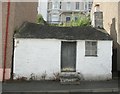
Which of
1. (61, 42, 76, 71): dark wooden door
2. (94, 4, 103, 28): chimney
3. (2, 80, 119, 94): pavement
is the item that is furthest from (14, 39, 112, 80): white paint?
(94, 4, 103, 28): chimney

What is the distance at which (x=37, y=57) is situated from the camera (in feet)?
59.2

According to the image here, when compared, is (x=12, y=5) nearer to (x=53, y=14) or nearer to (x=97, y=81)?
(x=97, y=81)

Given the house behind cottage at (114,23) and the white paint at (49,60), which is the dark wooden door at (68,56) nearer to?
the white paint at (49,60)

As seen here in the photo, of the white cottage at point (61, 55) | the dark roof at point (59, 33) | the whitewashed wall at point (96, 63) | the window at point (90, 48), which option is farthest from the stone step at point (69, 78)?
the dark roof at point (59, 33)

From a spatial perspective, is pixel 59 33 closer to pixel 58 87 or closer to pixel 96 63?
pixel 96 63

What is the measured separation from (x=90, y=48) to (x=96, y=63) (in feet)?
3.28

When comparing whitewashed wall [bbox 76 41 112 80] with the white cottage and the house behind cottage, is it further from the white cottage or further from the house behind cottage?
the house behind cottage

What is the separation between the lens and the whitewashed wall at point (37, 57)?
58.7ft

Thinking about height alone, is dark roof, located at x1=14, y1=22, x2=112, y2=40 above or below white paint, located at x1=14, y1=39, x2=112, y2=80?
above

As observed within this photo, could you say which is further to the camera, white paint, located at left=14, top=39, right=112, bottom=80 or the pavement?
white paint, located at left=14, top=39, right=112, bottom=80

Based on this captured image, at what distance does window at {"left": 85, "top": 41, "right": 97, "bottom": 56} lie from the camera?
18547 millimetres

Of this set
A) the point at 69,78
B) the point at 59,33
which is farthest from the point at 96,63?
the point at 59,33

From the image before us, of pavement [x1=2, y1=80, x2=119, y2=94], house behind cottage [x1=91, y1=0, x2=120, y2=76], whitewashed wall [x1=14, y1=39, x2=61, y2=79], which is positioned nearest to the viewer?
pavement [x1=2, y1=80, x2=119, y2=94]

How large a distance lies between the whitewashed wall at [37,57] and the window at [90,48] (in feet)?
5.90
